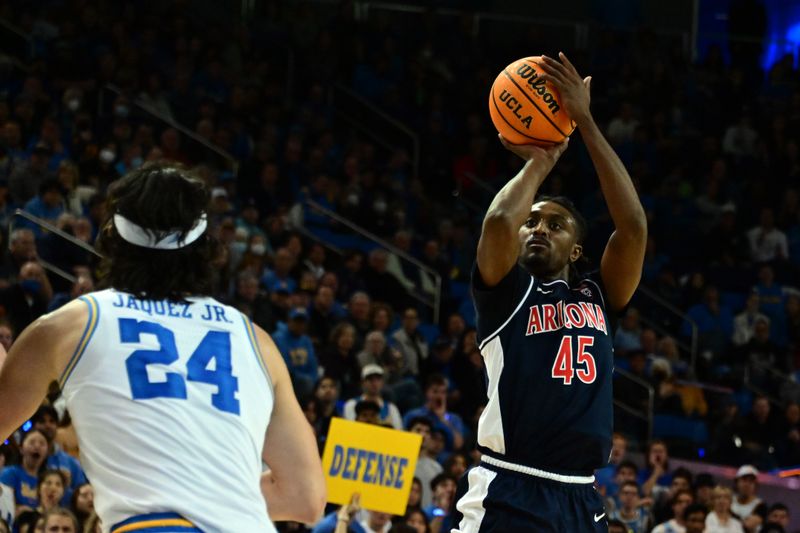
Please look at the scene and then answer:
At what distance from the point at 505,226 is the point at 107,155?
8986mm

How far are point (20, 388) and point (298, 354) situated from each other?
29.4 feet

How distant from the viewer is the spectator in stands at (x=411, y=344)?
1295cm

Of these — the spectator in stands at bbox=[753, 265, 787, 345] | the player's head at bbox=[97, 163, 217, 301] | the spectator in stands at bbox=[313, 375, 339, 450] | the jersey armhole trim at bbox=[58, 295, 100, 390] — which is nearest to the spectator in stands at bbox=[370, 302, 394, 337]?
the spectator in stands at bbox=[313, 375, 339, 450]

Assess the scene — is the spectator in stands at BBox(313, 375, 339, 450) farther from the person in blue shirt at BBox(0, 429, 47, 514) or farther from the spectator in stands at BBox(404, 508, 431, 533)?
the person in blue shirt at BBox(0, 429, 47, 514)

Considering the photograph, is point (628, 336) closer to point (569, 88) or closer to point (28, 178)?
point (28, 178)

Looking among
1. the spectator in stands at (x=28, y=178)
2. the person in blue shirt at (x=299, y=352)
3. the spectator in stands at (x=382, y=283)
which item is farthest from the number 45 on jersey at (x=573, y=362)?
the spectator in stands at (x=382, y=283)

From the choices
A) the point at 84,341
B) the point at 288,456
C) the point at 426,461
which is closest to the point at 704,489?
the point at 426,461

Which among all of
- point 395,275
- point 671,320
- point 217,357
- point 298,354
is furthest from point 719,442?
point 217,357

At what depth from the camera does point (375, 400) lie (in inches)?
442

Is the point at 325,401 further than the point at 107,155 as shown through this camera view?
No

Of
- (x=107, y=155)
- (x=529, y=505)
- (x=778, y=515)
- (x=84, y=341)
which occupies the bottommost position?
(x=778, y=515)

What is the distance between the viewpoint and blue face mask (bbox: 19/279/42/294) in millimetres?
10898

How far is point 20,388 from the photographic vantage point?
2965 mm

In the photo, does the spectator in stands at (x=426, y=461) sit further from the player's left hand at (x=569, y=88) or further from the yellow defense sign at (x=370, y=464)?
the player's left hand at (x=569, y=88)
